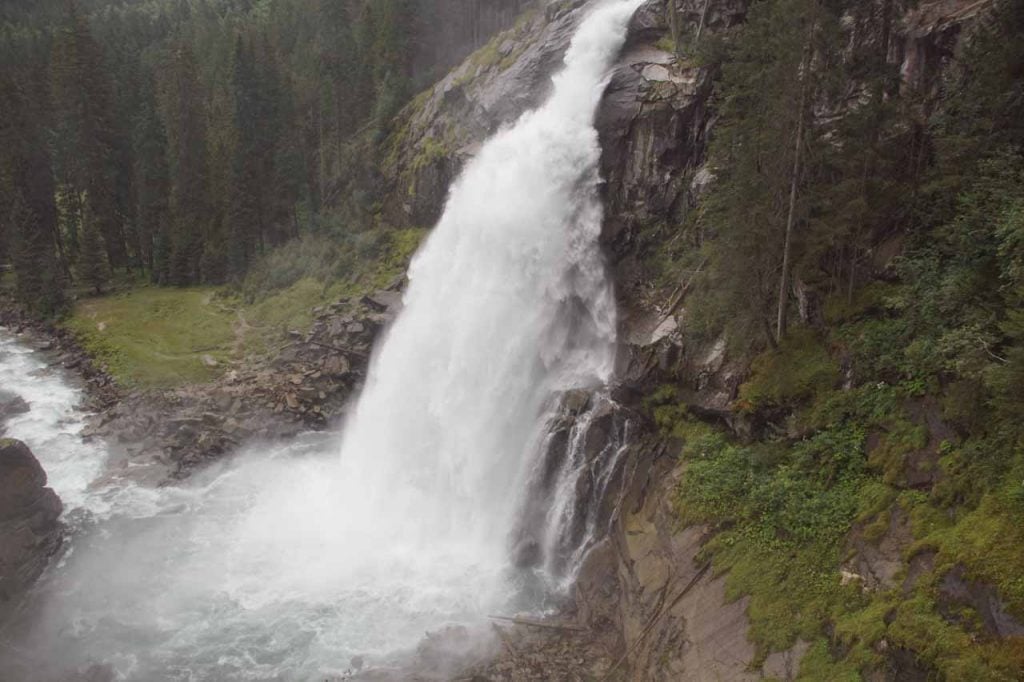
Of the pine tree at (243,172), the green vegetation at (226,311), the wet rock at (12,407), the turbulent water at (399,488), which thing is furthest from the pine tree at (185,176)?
the turbulent water at (399,488)

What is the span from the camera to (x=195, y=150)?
170 ft

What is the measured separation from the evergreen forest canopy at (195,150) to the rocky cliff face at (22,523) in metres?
25.2

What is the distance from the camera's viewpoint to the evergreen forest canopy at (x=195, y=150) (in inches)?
1945

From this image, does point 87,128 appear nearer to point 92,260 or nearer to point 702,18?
point 92,260

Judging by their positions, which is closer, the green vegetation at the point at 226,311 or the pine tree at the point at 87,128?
the green vegetation at the point at 226,311

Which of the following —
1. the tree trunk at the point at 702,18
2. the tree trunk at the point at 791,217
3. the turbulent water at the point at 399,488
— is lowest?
the turbulent water at the point at 399,488

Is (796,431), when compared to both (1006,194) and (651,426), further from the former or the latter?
(1006,194)

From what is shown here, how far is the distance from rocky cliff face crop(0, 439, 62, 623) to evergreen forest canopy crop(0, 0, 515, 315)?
2521 cm

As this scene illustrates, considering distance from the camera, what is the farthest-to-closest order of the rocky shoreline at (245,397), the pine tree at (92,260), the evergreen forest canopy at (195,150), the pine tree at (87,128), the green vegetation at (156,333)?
the pine tree at (87,128) → the evergreen forest canopy at (195,150) → the pine tree at (92,260) → the green vegetation at (156,333) → the rocky shoreline at (245,397)

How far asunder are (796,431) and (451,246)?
18985 millimetres

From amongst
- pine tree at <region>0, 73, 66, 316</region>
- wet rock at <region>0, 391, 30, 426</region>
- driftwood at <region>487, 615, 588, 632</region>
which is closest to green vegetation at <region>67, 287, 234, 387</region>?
pine tree at <region>0, 73, 66, 316</region>

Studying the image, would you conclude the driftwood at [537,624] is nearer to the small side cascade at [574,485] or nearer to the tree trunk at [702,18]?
the small side cascade at [574,485]

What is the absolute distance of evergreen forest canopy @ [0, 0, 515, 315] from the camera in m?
49.4

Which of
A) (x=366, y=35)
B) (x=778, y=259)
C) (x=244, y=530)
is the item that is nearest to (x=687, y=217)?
(x=778, y=259)
